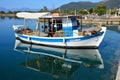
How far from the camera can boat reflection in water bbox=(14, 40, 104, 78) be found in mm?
20531

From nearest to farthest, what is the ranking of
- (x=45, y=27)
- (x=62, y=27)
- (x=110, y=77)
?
1. (x=110, y=77)
2. (x=62, y=27)
3. (x=45, y=27)

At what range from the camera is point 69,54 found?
26203 mm

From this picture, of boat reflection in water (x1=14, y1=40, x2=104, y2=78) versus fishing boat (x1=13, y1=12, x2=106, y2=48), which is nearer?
boat reflection in water (x1=14, y1=40, x2=104, y2=78)

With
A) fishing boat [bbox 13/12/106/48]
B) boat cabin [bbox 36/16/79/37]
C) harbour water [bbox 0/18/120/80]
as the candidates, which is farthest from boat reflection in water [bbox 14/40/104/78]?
boat cabin [bbox 36/16/79/37]

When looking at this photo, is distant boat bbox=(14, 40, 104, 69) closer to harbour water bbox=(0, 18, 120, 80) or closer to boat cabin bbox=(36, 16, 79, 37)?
harbour water bbox=(0, 18, 120, 80)

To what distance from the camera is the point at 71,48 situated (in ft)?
93.2

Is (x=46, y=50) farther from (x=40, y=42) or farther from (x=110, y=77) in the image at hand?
(x=110, y=77)

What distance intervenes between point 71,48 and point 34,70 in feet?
29.4

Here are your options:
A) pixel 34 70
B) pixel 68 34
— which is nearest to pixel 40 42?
pixel 68 34

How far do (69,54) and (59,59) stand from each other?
2.10m

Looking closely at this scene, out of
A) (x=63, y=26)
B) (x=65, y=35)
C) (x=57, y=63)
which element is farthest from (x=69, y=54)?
(x=63, y=26)

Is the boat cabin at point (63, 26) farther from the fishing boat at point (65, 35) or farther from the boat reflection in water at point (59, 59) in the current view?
the boat reflection in water at point (59, 59)

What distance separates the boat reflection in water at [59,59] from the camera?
20531mm

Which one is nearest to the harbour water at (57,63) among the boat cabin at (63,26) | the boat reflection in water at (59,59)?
the boat reflection in water at (59,59)
